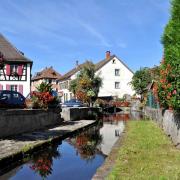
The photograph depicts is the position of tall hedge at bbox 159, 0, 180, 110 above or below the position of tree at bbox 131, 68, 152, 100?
below

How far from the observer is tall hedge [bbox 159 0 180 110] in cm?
1344

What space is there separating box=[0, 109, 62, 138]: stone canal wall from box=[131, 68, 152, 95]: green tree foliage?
4800 centimetres

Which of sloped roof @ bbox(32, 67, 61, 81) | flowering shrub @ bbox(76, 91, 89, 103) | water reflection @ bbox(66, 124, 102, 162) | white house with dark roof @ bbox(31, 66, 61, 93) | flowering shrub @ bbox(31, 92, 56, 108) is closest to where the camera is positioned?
water reflection @ bbox(66, 124, 102, 162)

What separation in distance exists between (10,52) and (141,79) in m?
31.3

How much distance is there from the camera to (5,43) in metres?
51.2

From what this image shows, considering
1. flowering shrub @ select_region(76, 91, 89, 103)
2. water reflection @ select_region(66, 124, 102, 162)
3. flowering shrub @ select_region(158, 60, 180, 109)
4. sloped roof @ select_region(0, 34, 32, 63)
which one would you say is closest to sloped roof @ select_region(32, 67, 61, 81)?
flowering shrub @ select_region(76, 91, 89, 103)

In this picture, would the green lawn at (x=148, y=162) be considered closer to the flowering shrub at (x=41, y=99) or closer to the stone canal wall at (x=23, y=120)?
the stone canal wall at (x=23, y=120)

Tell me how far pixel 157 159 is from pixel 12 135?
876 centimetres

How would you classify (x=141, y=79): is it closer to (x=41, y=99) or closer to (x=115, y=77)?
(x=115, y=77)

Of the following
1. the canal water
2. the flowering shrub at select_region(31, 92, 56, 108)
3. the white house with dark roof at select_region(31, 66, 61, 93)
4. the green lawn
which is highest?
the white house with dark roof at select_region(31, 66, 61, 93)

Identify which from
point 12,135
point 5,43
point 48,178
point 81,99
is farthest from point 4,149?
point 81,99

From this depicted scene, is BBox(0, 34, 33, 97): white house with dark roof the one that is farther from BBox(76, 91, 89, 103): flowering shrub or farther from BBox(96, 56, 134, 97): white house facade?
BBox(96, 56, 134, 97): white house facade

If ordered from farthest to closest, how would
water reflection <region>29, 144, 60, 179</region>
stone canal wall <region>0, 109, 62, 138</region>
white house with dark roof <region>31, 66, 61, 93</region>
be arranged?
white house with dark roof <region>31, 66, 61, 93</region>
stone canal wall <region>0, 109, 62, 138</region>
water reflection <region>29, 144, 60, 179</region>

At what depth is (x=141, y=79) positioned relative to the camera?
73438mm
